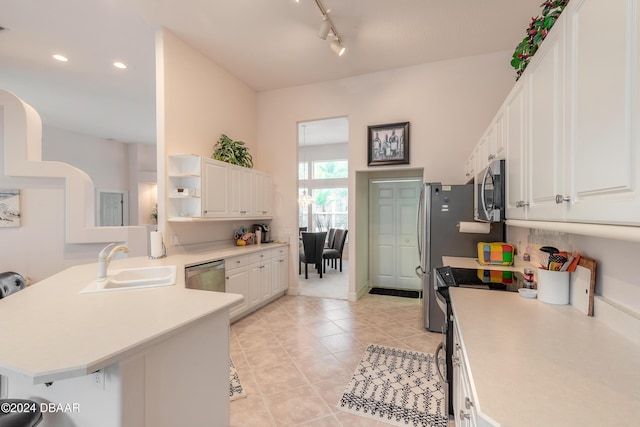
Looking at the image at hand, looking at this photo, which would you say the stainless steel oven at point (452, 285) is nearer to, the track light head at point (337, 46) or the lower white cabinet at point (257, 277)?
the lower white cabinet at point (257, 277)

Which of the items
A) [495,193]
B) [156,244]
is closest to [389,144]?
[495,193]

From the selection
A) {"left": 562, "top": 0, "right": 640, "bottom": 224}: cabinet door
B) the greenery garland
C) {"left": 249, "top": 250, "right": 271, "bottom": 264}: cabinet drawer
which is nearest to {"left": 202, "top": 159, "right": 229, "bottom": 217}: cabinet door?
{"left": 249, "top": 250, "right": 271, "bottom": 264}: cabinet drawer

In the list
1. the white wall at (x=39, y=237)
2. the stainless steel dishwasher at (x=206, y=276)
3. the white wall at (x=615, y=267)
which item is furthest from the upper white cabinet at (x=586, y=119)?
the white wall at (x=39, y=237)

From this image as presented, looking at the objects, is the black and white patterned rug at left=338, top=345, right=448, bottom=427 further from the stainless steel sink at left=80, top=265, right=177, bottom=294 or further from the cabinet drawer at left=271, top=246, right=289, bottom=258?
the cabinet drawer at left=271, top=246, right=289, bottom=258

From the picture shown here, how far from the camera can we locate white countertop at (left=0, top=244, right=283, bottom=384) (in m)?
0.93

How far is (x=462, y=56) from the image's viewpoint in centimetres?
381

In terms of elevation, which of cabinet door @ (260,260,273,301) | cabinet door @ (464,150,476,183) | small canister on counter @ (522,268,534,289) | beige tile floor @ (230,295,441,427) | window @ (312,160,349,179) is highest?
window @ (312,160,349,179)

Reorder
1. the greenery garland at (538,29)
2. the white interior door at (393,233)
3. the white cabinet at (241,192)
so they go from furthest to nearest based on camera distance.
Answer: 1. the white interior door at (393,233)
2. the white cabinet at (241,192)
3. the greenery garland at (538,29)

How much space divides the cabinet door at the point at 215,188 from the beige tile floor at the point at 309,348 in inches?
56.5

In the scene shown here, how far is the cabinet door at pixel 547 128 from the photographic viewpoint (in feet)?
3.83

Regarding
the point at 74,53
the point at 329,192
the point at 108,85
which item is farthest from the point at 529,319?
the point at 329,192

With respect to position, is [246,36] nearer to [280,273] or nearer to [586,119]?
[280,273]

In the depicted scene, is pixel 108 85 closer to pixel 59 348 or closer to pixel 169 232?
pixel 169 232

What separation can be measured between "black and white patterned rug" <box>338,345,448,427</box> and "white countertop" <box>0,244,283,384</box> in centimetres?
129
